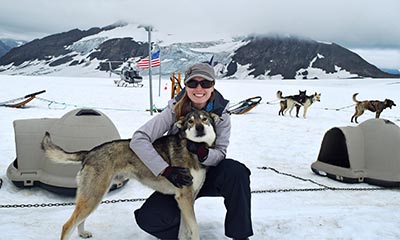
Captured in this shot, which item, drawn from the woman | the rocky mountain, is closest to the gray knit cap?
the woman

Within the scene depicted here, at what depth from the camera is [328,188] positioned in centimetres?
473

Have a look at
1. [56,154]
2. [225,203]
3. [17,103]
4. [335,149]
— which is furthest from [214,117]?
[17,103]

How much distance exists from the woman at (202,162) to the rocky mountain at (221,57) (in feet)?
227

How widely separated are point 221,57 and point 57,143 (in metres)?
85.5

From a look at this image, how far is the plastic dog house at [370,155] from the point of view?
4809 mm

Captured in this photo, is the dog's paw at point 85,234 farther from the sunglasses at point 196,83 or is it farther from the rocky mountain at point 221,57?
the rocky mountain at point 221,57

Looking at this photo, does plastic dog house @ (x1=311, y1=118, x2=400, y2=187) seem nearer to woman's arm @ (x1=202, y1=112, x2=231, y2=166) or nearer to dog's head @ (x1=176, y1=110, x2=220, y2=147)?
woman's arm @ (x1=202, y1=112, x2=231, y2=166)

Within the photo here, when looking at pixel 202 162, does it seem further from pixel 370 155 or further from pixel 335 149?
pixel 335 149

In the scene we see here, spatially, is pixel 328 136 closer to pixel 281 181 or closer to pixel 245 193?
pixel 281 181

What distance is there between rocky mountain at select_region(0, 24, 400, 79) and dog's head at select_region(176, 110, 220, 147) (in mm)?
69310

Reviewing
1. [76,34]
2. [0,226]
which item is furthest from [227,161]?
[76,34]

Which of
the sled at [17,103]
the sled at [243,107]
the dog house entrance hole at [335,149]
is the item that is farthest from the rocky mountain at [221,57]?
the dog house entrance hole at [335,149]

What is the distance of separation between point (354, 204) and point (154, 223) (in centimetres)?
254

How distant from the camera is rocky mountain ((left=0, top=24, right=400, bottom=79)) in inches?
3317
